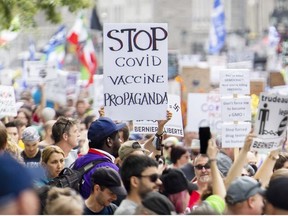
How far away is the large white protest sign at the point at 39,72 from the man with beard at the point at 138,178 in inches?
567

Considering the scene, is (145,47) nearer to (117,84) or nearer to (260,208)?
(117,84)

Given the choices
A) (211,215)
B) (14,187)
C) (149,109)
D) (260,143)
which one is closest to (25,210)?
(14,187)

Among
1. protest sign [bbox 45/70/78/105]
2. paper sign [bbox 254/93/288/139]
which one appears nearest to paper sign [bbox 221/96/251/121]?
paper sign [bbox 254/93/288/139]

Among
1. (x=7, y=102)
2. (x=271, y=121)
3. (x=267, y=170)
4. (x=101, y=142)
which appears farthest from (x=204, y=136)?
(x=7, y=102)

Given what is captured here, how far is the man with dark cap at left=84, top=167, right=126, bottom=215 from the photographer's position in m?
9.11

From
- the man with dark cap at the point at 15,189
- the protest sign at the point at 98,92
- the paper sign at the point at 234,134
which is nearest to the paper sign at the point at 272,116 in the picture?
the paper sign at the point at 234,134

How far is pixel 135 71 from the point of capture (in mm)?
11281

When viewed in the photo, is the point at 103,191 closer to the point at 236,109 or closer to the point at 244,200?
the point at 244,200

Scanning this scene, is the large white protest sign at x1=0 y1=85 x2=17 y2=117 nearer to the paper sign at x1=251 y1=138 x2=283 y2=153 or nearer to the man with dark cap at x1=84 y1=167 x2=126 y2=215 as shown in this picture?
the paper sign at x1=251 y1=138 x2=283 y2=153

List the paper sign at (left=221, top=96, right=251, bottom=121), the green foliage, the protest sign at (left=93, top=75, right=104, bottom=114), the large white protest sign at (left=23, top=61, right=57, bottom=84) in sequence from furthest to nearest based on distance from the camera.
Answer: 1. the large white protest sign at (left=23, top=61, right=57, bottom=84)
2. the protest sign at (left=93, top=75, right=104, bottom=114)
3. the green foliage
4. the paper sign at (left=221, top=96, right=251, bottom=121)

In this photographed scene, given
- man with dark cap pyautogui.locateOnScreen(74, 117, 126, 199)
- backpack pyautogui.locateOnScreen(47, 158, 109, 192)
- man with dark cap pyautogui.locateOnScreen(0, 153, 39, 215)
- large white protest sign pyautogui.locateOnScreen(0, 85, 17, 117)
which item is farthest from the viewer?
large white protest sign pyautogui.locateOnScreen(0, 85, 17, 117)

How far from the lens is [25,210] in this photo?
566cm

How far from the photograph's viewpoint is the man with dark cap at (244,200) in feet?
26.2

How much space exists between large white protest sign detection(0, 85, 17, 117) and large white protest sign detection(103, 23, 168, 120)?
13.8 ft
